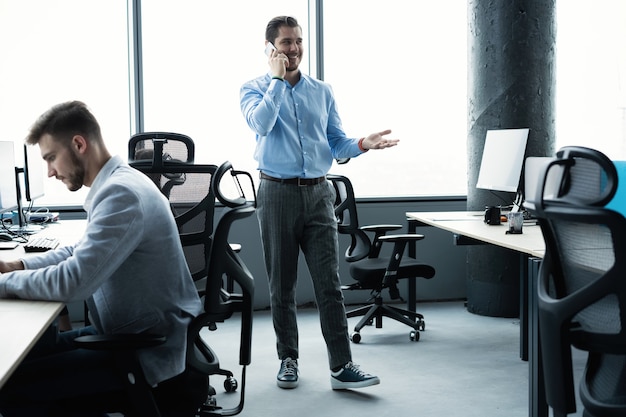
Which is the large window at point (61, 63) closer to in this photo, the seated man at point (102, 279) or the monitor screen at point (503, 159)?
the monitor screen at point (503, 159)

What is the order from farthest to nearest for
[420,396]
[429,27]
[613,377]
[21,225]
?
[429,27] < [21,225] < [420,396] < [613,377]

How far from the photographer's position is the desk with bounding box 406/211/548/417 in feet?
9.94

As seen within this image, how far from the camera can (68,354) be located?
6.88 ft

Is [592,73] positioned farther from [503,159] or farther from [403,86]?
[503,159]

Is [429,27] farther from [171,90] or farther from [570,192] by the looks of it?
[570,192]

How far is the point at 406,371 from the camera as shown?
405 centimetres

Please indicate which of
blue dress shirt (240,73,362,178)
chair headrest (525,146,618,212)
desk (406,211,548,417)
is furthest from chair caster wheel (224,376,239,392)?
chair headrest (525,146,618,212)

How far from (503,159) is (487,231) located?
0.73m

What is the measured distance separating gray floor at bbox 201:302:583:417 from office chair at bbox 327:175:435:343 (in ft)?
0.36

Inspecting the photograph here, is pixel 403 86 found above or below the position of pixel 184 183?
above

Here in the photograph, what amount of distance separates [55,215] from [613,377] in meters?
3.77

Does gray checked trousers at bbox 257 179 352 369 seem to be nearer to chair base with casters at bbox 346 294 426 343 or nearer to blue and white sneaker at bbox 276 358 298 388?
blue and white sneaker at bbox 276 358 298 388

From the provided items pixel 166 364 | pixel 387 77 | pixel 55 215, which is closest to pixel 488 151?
pixel 387 77

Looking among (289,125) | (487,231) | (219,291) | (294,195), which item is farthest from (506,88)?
(219,291)
